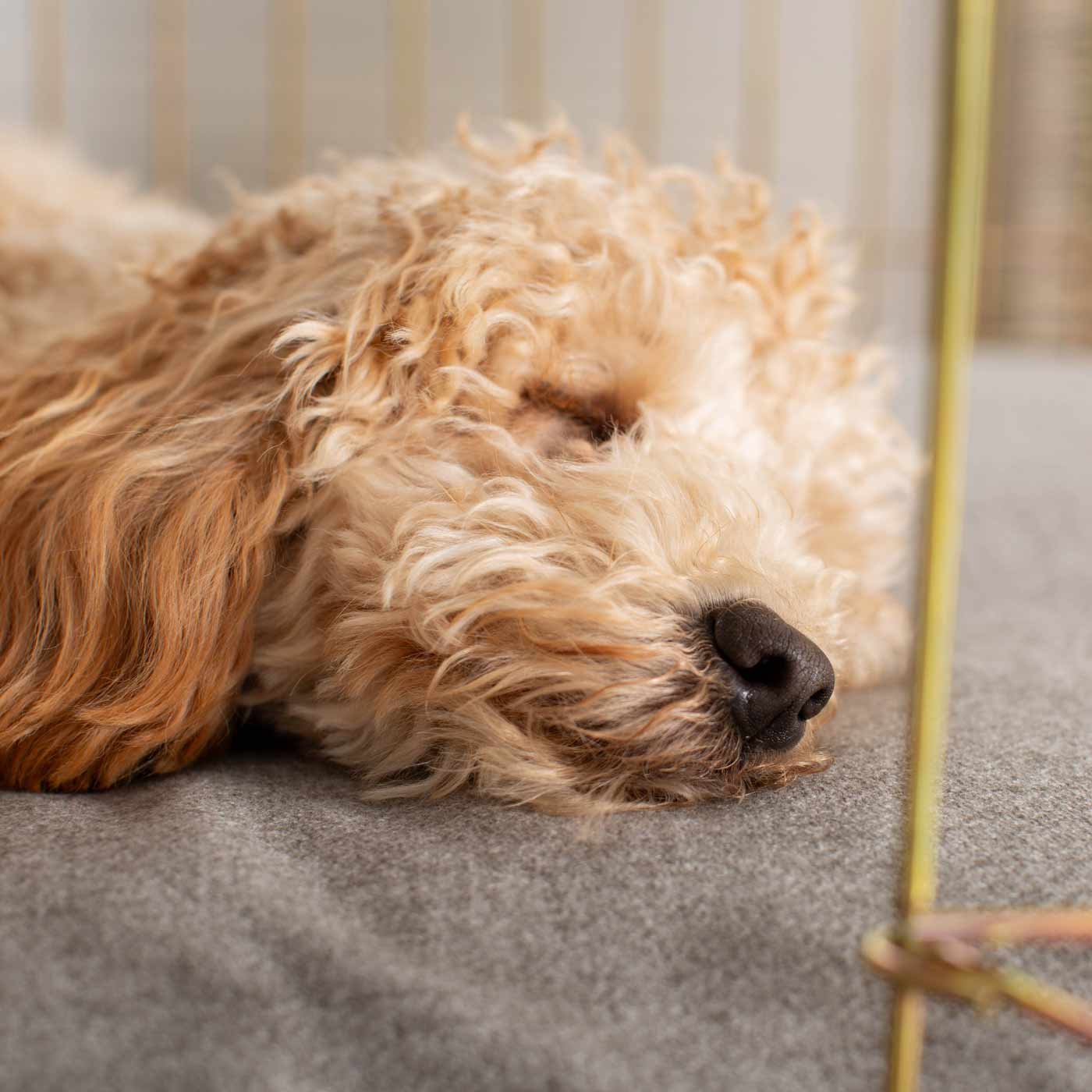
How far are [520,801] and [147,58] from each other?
349cm

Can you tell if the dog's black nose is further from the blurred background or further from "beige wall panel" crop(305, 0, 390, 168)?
"beige wall panel" crop(305, 0, 390, 168)

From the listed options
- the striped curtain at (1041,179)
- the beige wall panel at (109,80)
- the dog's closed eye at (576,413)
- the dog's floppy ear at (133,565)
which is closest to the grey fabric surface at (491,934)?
the dog's floppy ear at (133,565)

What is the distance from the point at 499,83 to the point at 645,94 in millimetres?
509

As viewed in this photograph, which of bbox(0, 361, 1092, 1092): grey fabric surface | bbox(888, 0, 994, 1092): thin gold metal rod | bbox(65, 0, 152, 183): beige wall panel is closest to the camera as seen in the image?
bbox(888, 0, 994, 1092): thin gold metal rod

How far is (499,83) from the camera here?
4.06 metres

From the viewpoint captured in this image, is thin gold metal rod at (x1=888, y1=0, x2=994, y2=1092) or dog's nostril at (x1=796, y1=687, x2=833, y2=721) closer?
thin gold metal rod at (x1=888, y1=0, x2=994, y2=1092)

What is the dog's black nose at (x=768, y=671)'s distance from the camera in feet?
2.99

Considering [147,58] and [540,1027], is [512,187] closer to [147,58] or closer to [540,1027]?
[540,1027]

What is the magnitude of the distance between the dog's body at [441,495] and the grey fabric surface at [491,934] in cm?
6

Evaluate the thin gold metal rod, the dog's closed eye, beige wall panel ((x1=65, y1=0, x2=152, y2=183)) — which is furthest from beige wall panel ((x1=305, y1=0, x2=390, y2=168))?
the thin gold metal rod

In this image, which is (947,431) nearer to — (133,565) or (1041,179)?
(133,565)

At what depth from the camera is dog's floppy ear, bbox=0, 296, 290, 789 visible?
0.93m

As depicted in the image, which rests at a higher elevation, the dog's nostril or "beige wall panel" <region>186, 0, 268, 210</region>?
"beige wall panel" <region>186, 0, 268, 210</region>

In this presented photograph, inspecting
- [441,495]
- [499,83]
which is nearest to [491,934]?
[441,495]
